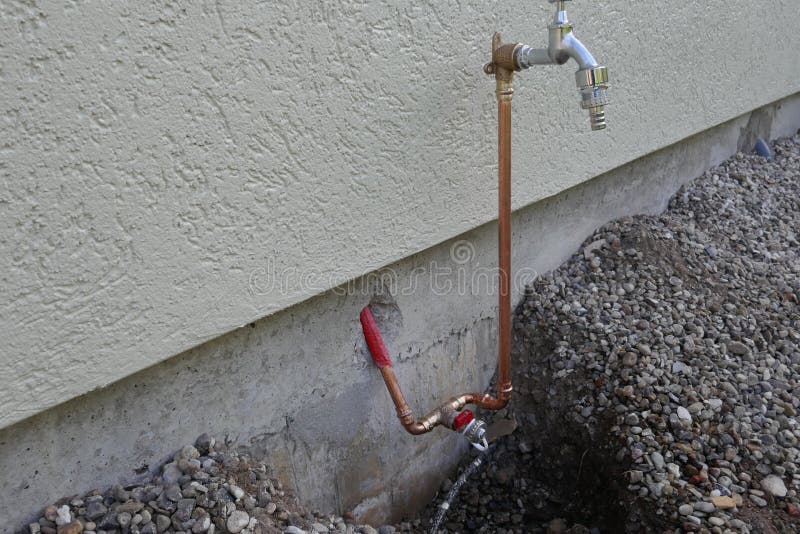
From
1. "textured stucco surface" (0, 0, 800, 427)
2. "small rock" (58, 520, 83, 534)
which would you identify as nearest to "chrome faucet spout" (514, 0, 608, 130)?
"textured stucco surface" (0, 0, 800, 427)

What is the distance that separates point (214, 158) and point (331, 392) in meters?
0.88

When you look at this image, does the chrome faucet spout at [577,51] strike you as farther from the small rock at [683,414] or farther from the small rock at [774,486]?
the small rock at [774,486]

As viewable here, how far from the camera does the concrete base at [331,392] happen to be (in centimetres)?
156

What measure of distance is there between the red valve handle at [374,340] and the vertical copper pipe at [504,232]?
1.30ft

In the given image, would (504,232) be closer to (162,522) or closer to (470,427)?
(470,427)

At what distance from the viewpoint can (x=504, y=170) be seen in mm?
2055

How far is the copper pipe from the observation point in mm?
1981

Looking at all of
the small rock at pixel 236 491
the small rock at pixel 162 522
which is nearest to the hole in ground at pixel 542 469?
the small rock at pixel 236 491

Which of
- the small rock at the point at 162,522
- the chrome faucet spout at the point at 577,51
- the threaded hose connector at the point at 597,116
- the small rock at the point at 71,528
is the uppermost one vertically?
the chrome faucet spout at the point at 577,51

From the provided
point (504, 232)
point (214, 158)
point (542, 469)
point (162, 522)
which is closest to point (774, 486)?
point (542, 469)

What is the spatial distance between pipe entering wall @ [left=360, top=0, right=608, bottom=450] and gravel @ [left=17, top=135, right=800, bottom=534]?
14.4 inches

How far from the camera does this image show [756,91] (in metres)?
3.87

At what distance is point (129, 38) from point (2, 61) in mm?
229

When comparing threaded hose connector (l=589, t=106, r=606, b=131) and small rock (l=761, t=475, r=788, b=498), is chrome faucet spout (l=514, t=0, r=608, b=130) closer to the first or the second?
threaded hose connector (l=589, t=106, r=606, b=131)
